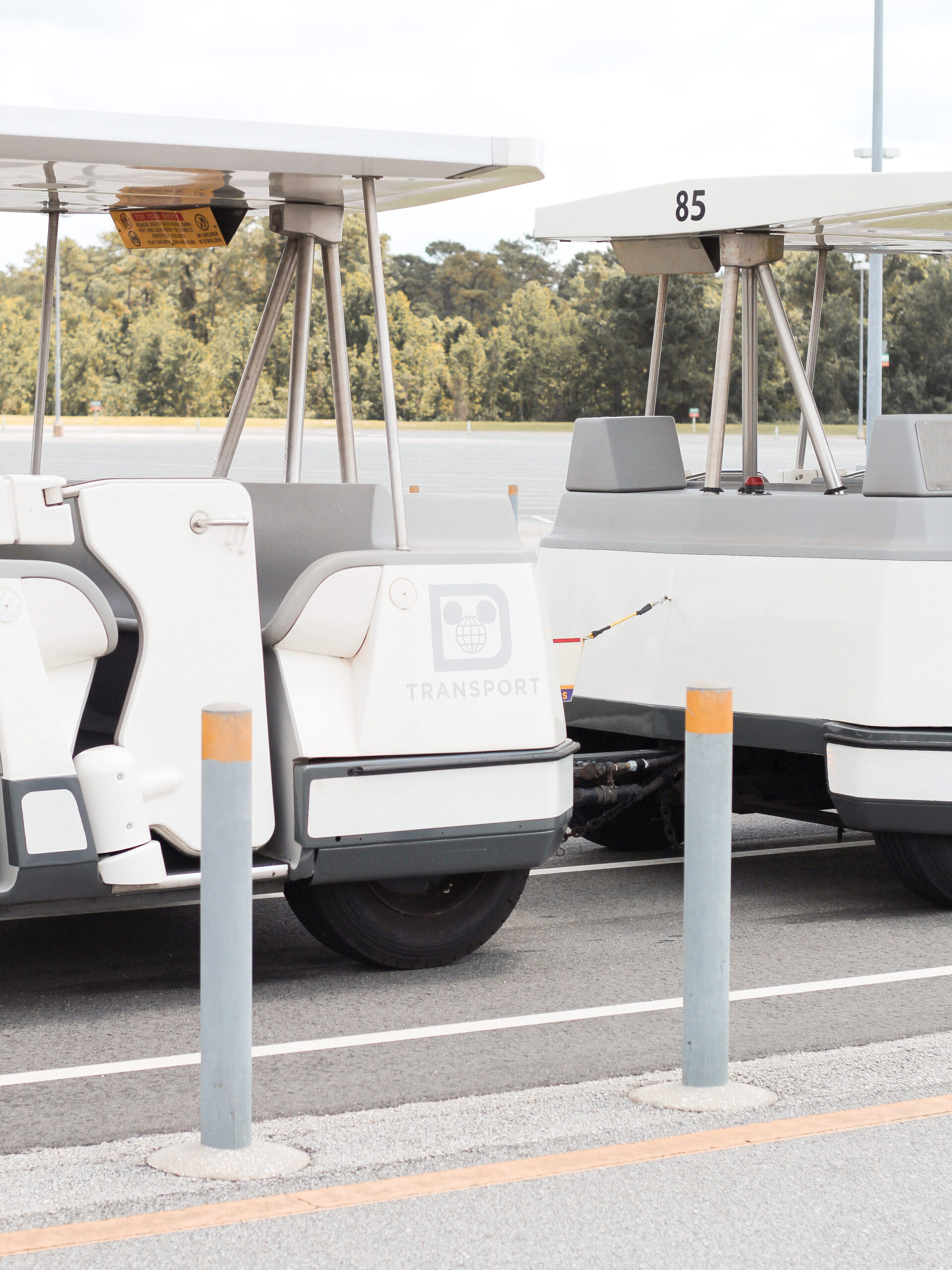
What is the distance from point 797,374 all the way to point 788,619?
110 cm

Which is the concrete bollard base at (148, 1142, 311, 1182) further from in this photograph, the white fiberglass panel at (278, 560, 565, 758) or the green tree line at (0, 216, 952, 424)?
the green tree line at (0, 216, 952, 424)

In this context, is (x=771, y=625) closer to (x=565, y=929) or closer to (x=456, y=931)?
(x=565, y=929)

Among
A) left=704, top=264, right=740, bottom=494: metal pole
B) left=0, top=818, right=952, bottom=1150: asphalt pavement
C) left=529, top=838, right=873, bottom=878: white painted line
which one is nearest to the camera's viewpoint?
left=0, top=818, right=952, bottom=1150: asphalt pavement

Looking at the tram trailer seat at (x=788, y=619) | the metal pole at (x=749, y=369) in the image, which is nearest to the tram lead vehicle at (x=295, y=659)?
the tram trailer seat at (x=788, y=619)

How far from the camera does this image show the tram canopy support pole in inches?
291

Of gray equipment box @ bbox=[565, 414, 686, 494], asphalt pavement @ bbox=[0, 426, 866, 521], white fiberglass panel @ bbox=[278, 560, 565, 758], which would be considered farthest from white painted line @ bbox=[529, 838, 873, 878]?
asphalt pavement @ bbox=[0, 426, 866, 521]

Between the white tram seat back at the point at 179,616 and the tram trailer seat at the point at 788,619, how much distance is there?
A: 240 cm

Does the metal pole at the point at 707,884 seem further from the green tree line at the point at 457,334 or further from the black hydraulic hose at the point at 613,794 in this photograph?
the black hydraulic hose at the point at 613,794

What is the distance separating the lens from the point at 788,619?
6891mm

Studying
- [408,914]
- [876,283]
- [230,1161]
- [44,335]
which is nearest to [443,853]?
[408,914]

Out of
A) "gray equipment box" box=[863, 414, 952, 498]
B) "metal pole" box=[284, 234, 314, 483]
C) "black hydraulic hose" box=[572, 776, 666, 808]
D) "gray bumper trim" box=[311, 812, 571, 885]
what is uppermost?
"metal pole" box=[284, 234, 314, 483]

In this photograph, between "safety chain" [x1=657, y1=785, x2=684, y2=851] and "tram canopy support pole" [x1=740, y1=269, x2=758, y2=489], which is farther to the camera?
"tram canopy support pole" [x1=740, y1=269, x2=758, y2=489]

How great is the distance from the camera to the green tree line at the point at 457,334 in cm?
949

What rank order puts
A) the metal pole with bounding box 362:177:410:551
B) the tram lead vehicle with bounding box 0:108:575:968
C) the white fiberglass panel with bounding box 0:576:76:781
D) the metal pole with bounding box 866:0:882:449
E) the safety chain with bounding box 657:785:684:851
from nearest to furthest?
the white fiberglass panel with bounding box 0:576:76:781
the tram lead vehicle with bounding box 0:108:575:968
the metal pole with bounding box 362:177:410:551
the safety chain with bounding box 657:785:684:851
the metal pole with bounding box 866:0:882:449
